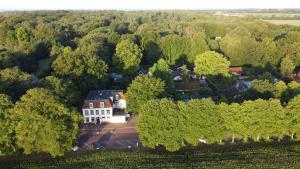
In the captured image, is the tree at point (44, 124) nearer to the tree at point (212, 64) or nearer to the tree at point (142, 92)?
the tree at point (142, 92)

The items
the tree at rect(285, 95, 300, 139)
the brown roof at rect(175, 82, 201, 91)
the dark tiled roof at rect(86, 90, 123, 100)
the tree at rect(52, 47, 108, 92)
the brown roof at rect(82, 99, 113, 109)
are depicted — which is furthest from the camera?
the brown roof at rect(175, 82, 201, 91)

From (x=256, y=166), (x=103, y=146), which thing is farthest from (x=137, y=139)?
(x=256, y=166)

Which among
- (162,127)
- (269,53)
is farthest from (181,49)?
(162,127)

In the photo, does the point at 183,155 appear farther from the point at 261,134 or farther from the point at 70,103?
the point at 70,103

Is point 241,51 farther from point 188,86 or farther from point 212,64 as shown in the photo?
point 188,86

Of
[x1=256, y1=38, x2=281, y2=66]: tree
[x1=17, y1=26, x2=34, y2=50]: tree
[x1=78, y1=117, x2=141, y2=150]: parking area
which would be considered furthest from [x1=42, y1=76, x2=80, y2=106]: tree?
[x1=17, y1=26, x2=34, y2=50]: tree

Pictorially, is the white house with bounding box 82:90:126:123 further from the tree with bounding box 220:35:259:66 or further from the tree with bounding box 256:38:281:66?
the tree with bounding box 256:38:281:66
